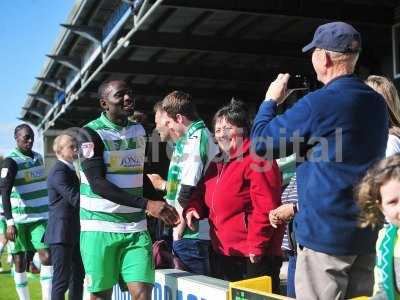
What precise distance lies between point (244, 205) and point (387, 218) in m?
2.09

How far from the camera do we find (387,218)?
221cm

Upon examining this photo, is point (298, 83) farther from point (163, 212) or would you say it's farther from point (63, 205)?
point (63, 205)

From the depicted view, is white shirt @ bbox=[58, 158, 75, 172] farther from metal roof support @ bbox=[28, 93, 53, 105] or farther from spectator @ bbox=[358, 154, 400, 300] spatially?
metal roof support @ bbox=[28, 93, 53, 105]

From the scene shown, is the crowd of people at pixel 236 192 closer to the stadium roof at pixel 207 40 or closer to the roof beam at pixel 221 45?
the stadium roof at pixel 207 40

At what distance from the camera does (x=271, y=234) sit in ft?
13.6

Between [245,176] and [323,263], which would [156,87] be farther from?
[323,263]

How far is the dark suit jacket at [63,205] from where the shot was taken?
5770 millimetres

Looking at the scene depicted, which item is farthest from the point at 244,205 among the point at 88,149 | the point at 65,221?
the point at 65,221

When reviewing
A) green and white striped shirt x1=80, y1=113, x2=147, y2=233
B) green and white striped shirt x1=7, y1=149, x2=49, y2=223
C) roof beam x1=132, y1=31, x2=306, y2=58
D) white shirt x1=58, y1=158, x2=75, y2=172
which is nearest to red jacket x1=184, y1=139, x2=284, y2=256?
green and white striped shirt x1=80, y1=113, x2=147, y2=233

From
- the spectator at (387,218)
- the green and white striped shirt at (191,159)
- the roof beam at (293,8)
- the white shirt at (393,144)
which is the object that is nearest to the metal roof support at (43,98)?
the roof beam at (293,8)

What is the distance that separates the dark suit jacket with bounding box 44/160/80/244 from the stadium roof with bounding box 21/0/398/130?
4518mm

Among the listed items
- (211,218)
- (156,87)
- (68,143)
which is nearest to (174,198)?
(211,218)

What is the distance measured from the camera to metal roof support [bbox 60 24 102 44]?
50.1ft

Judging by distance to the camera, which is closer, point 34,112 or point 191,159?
point 191,159
